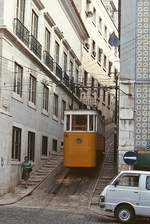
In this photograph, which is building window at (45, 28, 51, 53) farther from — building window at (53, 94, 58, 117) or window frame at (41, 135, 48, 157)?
window frame at (41, 135, 48, 157)

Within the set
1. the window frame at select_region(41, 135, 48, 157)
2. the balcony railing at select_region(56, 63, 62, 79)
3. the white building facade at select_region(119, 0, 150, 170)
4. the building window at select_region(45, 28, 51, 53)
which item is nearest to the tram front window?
the window frame at select_region(41, 135, 48, 157)

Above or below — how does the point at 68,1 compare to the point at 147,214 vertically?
above

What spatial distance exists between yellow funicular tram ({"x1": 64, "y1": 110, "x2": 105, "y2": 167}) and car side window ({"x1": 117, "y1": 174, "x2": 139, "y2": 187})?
8522mm

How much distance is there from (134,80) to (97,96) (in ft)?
89.2

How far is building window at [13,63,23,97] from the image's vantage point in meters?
25.5

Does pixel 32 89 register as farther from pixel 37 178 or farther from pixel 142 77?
pixel 142 77

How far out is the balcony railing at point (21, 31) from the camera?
82.8 ft

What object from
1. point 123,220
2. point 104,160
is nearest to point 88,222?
point 123,220

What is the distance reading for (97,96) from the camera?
4847 centimetres

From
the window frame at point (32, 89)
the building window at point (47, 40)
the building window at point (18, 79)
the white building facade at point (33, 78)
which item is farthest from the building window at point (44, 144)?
the building window at point (18, 79)

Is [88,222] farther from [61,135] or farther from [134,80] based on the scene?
[61,135]

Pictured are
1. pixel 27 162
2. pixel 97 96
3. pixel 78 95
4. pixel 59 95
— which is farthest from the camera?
pixel 97 96

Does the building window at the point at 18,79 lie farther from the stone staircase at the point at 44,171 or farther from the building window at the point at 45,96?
the building window at the point at 45,96

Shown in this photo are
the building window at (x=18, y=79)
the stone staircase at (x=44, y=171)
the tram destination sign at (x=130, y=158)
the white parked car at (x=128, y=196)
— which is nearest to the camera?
the white parked car at (x=128, y=196)
